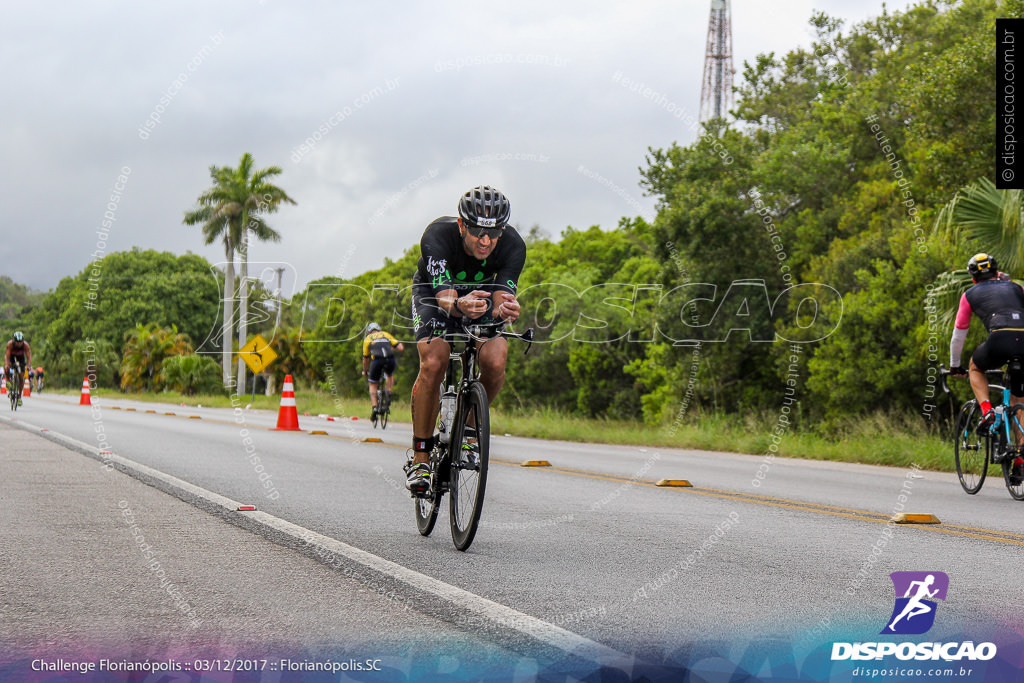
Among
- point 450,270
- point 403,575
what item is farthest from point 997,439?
point 403,575

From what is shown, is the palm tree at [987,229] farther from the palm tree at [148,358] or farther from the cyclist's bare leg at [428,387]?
the palm tree at [148,358]

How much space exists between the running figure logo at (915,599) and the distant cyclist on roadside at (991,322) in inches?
177

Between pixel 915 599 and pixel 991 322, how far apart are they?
538cm

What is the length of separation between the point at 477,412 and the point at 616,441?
14195mm

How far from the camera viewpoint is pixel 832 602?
4.60 m

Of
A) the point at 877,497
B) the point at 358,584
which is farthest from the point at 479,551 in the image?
the point at 877,497

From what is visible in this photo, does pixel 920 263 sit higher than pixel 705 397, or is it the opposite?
pixel 920 263

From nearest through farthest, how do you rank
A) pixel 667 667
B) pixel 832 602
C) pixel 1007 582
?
1. pixel 667 667
2. pixel 832 602
3. pixel 1007 582

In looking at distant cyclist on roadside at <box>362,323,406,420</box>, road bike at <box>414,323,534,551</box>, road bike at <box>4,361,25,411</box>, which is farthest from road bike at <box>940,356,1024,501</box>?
road bike at <box>4,361,25,411</box>

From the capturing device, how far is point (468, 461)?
19.4 ft

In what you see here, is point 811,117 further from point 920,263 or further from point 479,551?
point 479,551

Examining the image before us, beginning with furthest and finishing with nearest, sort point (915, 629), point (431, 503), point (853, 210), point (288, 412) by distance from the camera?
point (853, 210) → point (288, 412) → point (431, 503) → point (915, 629)

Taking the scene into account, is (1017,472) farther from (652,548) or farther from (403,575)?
(403,575)

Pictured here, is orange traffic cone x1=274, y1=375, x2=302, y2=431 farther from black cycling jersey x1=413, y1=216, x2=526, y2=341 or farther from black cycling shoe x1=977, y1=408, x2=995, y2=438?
black cycling jersey x1=413, y1=216, x2=526, y2=341
